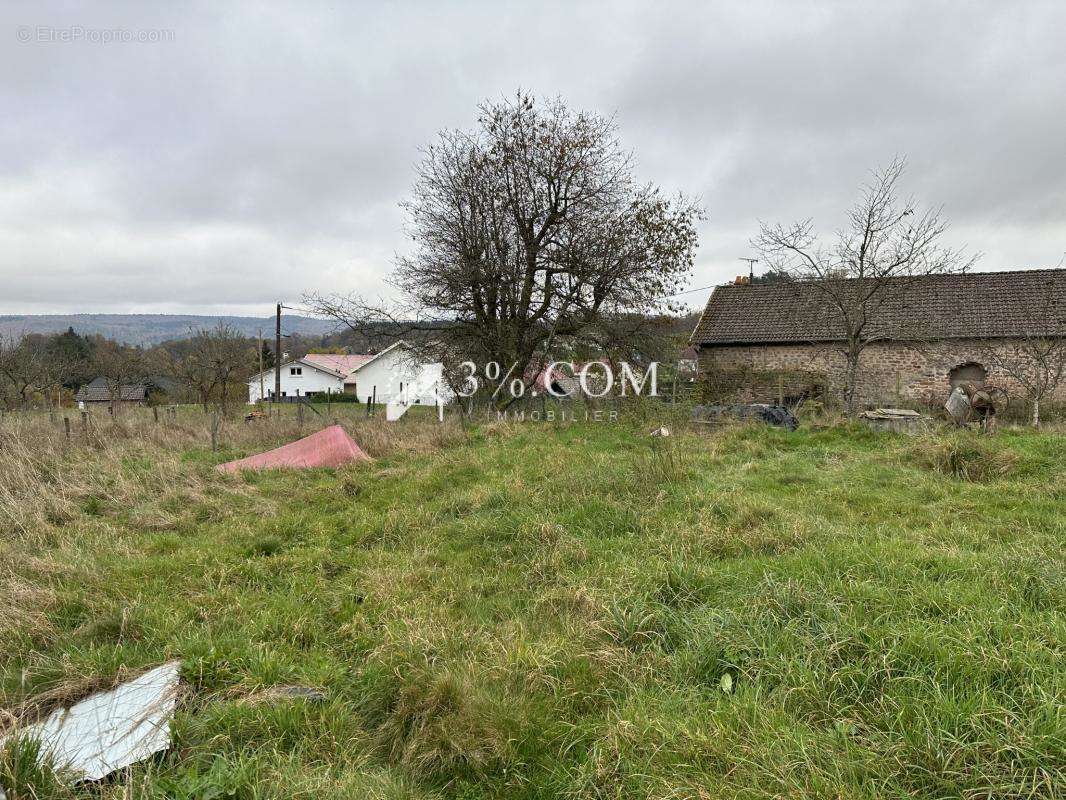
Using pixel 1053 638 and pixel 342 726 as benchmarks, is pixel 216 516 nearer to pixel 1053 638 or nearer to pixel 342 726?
pixel 342 726

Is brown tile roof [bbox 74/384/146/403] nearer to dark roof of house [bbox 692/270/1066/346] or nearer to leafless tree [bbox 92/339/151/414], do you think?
leafless tree [bbox 92/339/151/414]

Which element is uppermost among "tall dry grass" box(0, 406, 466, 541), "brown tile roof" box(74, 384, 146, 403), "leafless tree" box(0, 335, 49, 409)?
"leafless tree" box(0, 335, 49, 409)

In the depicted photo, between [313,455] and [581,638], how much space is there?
6.74m

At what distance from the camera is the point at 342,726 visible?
2.64 m

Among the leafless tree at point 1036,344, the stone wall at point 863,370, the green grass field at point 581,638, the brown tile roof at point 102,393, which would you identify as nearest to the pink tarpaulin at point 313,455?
the green grass field at point 581,638

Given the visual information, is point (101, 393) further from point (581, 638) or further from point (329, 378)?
point (581, 638)

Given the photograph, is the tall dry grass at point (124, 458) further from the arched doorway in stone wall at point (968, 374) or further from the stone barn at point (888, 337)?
the arched doorway in stone wall at point (968, 374)

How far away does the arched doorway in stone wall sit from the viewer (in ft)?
57.3

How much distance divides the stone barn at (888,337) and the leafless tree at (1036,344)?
59mm

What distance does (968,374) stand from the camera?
1767 cm

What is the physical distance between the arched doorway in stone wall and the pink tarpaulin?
60.0ft

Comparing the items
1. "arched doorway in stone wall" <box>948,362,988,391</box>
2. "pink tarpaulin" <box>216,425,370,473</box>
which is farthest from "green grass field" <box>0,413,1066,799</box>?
"arched doorway in stone wall" <box>948,362,988,391</box>

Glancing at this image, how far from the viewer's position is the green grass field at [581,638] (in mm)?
Result: 2170

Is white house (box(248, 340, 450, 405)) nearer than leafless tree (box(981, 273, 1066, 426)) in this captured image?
No
